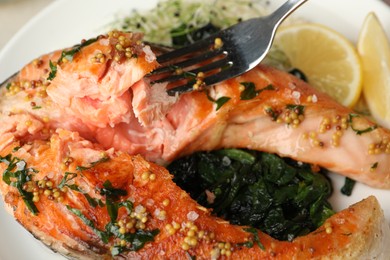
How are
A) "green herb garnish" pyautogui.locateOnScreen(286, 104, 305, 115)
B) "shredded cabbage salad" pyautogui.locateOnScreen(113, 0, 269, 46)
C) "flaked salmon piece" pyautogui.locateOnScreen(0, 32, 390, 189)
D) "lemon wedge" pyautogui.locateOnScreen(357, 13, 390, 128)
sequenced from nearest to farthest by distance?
"flaked salmon piece" pyautogui.locateOnScreen(0, 32, 390, 189) → "green herb garnish" pyautogui.locateOnScreen(286, 104, 305, 115) → "lemon wedge" pyautogui.locateOnScreen(357, 13, 390, 128) → "shredded cabbage salad" pyautogui.locateOnScreen(113, 0, 269, 46)

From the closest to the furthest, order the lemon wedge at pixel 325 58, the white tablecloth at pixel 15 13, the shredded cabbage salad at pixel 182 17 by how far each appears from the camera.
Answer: the lemon wedge at pixel 325 58
the shredded cabbage salad at pixel 182 17
the white tablecloth at pixel 15 13

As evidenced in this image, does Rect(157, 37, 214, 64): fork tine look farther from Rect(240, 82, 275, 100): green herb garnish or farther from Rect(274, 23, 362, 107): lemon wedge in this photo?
Rect(274, 23, 362, 107): lemon wedge

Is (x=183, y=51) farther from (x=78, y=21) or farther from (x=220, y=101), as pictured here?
(x=78, y=21)

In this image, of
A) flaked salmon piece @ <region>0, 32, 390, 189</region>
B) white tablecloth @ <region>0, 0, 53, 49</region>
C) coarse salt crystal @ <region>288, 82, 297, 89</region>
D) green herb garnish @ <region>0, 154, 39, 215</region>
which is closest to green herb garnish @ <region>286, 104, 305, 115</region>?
flaked salmon piece @ <region>0, 32, 390, 189</region>

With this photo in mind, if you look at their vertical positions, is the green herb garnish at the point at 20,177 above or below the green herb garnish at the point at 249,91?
above

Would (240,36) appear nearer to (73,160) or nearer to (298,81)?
(298,81)

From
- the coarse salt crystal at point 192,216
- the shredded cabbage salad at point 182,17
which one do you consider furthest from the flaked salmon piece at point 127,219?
the shredded cabbage salad at point 182,17

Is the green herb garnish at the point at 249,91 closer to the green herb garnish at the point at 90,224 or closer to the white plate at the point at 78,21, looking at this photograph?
the white plate at the point at 78,21

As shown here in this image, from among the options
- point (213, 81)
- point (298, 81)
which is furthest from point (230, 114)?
point (298, 81)
